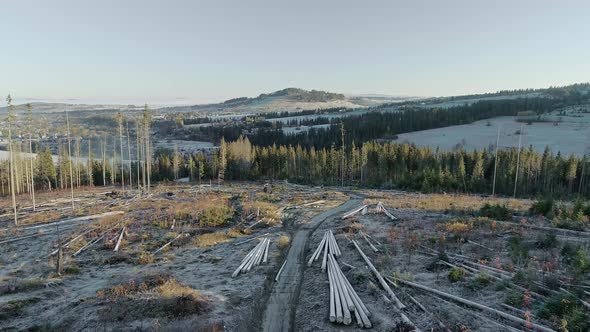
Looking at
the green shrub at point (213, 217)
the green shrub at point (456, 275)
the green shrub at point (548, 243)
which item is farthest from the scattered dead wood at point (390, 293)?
the green shrub at point (213, 217)

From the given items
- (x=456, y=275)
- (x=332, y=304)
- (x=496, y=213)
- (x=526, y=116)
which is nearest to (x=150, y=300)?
(x=332, y=304)

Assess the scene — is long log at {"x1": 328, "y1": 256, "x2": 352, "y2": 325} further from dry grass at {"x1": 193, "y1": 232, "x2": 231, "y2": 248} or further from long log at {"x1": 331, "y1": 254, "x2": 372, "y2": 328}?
dry grass at {"x1": 193, "y1": 232, "x2": 231, "y2": 248}

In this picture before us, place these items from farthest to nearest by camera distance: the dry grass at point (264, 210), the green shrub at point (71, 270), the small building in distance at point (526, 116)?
the small building in distance at point (526, 116) → the dry grass at point (264, 210) → the green shrub at point (71, 270)

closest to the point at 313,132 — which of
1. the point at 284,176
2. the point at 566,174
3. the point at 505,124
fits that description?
the point at 284,176

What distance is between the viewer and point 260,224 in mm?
29922

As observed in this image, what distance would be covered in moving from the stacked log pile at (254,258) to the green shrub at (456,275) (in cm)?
943

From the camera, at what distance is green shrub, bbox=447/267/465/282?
45.6ft

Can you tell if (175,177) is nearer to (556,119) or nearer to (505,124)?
(505,124)

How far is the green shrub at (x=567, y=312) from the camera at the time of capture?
366 inches

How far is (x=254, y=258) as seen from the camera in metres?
19.4

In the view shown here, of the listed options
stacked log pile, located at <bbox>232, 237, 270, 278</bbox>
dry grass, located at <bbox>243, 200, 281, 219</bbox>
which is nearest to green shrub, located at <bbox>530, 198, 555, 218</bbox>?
stacked log pile, located at <bbox>232, 237, 270, 278</bbox>

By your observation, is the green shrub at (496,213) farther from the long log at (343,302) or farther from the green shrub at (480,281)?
the long log at (343,302)

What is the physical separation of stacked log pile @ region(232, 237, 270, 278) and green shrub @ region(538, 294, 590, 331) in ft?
40.3

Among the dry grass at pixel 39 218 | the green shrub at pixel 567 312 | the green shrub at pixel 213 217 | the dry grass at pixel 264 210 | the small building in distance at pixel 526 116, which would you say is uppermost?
the small building in distance at pixel 526 116
